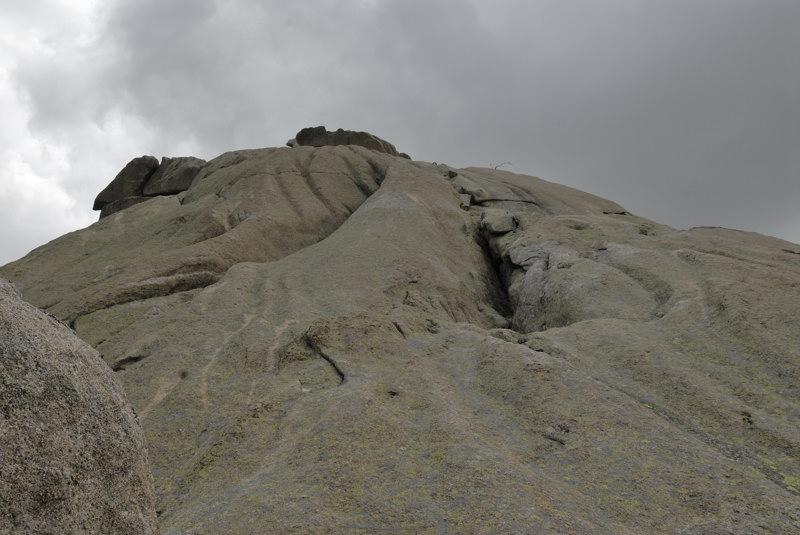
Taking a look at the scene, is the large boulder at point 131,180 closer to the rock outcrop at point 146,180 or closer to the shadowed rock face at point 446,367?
the rock outcrop at point 146,180

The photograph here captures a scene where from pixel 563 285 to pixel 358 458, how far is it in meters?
18.7

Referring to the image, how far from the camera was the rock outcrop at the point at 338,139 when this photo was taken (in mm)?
66438

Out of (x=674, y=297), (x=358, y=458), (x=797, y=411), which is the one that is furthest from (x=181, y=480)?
(x=674, y=297)

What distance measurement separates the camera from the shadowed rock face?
11289mm

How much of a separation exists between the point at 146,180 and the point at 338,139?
22.9m

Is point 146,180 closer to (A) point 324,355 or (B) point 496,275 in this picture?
(B) point 496,275

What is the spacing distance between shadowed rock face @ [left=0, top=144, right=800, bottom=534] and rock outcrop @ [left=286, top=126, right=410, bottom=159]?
90.9 feet

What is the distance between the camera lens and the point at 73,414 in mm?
7059

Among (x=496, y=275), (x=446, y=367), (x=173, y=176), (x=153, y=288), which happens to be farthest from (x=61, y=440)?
(x=173, y=176)

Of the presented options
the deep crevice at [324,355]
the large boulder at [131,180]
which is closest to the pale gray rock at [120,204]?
the large boulder at [131,180]

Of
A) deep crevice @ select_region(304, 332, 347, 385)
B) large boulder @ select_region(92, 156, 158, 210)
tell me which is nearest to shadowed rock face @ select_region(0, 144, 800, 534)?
deep crevice @ select_region(304, 332, 347, 385)

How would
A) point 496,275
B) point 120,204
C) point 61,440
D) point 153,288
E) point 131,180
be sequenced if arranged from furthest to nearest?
1. point 131,180
2. point 120,204
3. point 496,275
4. point 153,288
5. point 61,440

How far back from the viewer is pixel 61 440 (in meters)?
6.76

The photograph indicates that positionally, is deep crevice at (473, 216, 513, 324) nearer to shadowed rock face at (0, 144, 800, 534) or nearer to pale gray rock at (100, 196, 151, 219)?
shadowed rock face at (0, 144, 800, 534)
